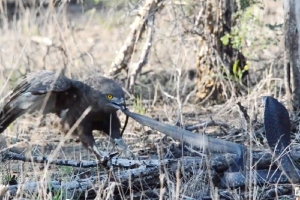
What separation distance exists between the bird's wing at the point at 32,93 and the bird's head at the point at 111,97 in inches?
11.6

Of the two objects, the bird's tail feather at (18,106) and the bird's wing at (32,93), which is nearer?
the bird's wing at (32,93)

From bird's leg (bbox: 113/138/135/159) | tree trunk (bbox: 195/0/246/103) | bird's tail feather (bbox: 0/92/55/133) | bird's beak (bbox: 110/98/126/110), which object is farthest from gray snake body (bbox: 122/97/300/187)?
tree trunk (bbox: 195/0/246/103)

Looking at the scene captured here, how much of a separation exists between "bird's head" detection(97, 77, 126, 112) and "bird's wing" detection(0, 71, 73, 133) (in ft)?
0.97

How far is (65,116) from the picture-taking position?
7367mm

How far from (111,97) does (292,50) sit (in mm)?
1625

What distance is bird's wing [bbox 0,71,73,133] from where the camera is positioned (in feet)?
22.9

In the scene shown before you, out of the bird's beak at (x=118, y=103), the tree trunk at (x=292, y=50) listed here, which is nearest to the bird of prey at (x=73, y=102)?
the bird's beak at (x=118, y=103)

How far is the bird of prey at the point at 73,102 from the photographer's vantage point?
7.03 m

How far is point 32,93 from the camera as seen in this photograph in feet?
23.0

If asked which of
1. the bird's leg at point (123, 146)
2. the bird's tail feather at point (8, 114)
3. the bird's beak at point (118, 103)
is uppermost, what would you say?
the bird's beak at point (118, 103)

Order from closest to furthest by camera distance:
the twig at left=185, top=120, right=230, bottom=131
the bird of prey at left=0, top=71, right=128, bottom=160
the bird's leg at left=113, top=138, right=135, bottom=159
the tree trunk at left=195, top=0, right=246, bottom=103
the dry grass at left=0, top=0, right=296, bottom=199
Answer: the dry grass at left=0, top=0, right=296, bottom=199
the bird's leg at left=113, top=138, right=135, bottom=159
the bird of prey at left=0, top=71, right=128, bottom=160
the twig at left=185, top=120, right=230, bottom=131
the tree trunk at left=195, top=0, right=246, bottom=103

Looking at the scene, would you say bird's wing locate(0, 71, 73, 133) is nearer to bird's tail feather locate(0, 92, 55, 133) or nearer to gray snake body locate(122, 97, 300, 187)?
bird's tail feather locate(0, 92, 55, 133)

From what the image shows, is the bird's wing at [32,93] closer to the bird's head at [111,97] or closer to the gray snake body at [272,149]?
the bird's head at [111,97]

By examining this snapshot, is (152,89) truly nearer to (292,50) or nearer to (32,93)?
(292,50)
